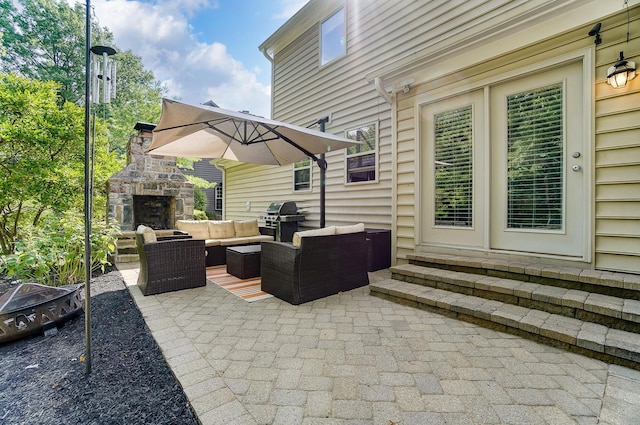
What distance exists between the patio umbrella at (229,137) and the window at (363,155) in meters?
→ 1.00

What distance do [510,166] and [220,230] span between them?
191 inches

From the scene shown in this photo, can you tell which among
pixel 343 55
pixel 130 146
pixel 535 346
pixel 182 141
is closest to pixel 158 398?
pixel 535 346

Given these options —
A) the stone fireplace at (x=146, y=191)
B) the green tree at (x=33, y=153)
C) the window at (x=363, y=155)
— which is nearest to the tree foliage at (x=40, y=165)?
the green tree at (x=33, y=153)

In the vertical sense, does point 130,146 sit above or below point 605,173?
above

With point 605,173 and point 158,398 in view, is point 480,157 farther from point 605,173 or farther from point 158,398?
point 158,398

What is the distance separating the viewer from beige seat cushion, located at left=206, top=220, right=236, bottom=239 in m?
5.56

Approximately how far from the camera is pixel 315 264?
10.9 ft

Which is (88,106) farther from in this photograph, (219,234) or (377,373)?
(219,234)

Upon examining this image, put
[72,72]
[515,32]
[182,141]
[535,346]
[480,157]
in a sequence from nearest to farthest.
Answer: [535,346], [515,32], [480,157], [182,141], [72,72]

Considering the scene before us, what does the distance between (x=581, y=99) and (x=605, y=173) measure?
2.52 feet

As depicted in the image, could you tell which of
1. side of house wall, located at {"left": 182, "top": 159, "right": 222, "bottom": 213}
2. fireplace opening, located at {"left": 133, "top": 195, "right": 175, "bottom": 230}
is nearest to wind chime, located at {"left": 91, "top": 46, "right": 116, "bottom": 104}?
fireplace opening, located at {"left": 133, "top": 195, "right": 175, "bottom": 230}

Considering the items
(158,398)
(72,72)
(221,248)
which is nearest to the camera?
(158,398)

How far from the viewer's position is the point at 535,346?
2207 millimetres

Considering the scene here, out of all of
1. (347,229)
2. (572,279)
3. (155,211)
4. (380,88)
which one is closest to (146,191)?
(155,211)
